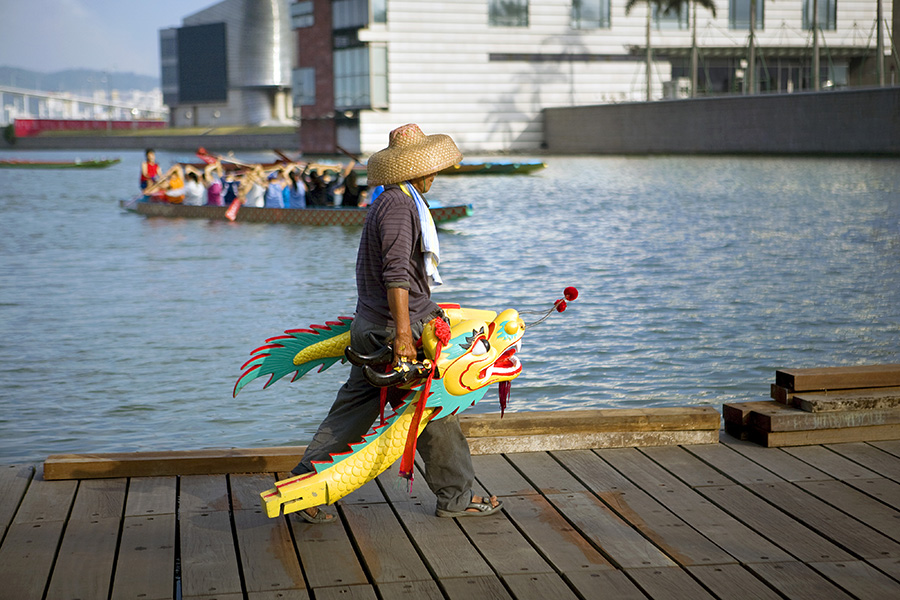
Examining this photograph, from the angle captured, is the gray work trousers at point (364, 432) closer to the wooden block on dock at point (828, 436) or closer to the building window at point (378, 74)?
the wooden block on dock at point (828, 436)

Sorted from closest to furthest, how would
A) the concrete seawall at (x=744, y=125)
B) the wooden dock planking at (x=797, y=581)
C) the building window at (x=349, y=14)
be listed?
the wooden dock planking at (x=797, y=581), the concrete seawall at (x=744, y=125), the building window at (x=349, y=14)

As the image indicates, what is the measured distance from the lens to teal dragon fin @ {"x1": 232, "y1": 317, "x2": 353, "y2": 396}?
5.05 meters

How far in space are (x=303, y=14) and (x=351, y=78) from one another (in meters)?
7.32

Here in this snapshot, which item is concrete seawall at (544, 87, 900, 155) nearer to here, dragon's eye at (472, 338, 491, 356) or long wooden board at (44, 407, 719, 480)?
long wooden board at (44, 407, 719, 480)

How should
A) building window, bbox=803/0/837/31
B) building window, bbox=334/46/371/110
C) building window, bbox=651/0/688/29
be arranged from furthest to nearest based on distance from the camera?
building window, bbox=803/0/837/31
building window, bbox=651/0/688/29
building window, bbox=334/46/371/110

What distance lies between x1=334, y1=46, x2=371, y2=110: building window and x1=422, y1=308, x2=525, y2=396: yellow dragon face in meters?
61.4

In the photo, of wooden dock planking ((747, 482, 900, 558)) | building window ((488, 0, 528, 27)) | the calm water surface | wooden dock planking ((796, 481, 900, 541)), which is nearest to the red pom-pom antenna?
wooden dock planking ((747, 482, 900, 558))

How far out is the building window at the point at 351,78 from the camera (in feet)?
213

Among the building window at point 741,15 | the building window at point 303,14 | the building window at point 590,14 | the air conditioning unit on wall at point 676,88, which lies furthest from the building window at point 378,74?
the building window at point 741,15

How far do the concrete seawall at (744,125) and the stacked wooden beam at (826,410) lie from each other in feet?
130

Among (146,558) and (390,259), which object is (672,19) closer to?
(390,259)

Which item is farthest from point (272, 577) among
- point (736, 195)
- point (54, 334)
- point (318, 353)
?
point (736, 195)

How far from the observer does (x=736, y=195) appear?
31.2 metres

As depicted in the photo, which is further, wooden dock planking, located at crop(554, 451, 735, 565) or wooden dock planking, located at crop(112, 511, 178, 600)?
wooden dock planking, located at crop(554, 451, 735, 565)
